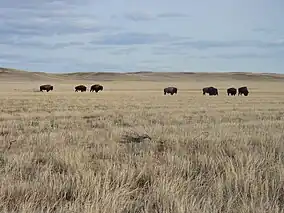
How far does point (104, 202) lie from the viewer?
5.35 metres

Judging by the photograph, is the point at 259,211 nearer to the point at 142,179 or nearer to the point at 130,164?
the point at 142,179

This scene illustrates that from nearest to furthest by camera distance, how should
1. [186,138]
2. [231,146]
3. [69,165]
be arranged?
[69,165]
[231,146]
[186,138]

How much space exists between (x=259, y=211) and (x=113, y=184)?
6.65 ft

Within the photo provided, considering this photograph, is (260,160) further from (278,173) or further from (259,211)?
(259,211)

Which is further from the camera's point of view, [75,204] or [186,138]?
[186,138]

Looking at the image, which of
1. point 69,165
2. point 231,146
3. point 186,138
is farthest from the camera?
point 186,138

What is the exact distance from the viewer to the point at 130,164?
7.68 metres

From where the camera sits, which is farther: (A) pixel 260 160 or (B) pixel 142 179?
(A) pixel 260 160

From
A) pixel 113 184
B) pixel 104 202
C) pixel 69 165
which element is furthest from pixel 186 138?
pixel 104 202

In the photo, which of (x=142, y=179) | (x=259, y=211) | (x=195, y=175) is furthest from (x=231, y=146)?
(x=259, y=211)

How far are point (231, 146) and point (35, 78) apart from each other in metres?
139

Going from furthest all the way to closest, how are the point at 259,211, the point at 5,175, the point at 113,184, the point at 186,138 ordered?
the point at 186,138 < the point at 5,175 < the point at 113,184 < the point at 259,211

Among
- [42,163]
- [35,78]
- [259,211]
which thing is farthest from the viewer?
[35,78]

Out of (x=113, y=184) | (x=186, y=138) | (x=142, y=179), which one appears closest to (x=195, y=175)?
(x=142, y=179)
